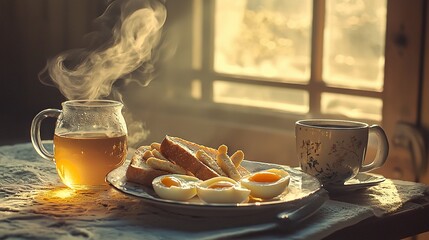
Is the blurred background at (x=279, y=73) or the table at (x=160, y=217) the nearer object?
the table at (x=160, y=217)

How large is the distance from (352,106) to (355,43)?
0.74 feet

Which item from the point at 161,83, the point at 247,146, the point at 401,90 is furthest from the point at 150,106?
the point at 401,90

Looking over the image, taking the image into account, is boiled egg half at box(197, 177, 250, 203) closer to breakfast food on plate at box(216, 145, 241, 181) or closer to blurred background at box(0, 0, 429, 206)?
breakfast food on plate at box(216, 145, 241, 181)

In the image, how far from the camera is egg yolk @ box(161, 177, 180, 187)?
1199 mm

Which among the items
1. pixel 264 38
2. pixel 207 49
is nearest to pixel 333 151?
pixel 264 38

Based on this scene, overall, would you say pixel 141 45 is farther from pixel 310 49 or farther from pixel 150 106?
pixel 150 106

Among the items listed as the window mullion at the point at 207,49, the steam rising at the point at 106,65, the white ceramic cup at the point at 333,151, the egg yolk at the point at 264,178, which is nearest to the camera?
the egg yolk at the point at 264,178

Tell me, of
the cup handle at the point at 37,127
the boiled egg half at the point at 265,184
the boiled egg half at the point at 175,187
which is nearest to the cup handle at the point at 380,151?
the boiled egg half at the point at 265,184

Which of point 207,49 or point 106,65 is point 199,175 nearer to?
point 106,65

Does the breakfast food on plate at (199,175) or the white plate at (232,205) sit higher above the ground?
the breakfast food on plate at (199,175)

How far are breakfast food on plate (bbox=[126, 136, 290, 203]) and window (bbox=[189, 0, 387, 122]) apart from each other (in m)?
1.37

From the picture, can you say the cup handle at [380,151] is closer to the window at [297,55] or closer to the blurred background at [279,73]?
the blurred background at [279,73]

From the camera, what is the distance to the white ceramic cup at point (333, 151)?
1355mm

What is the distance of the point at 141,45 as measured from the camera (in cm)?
183
